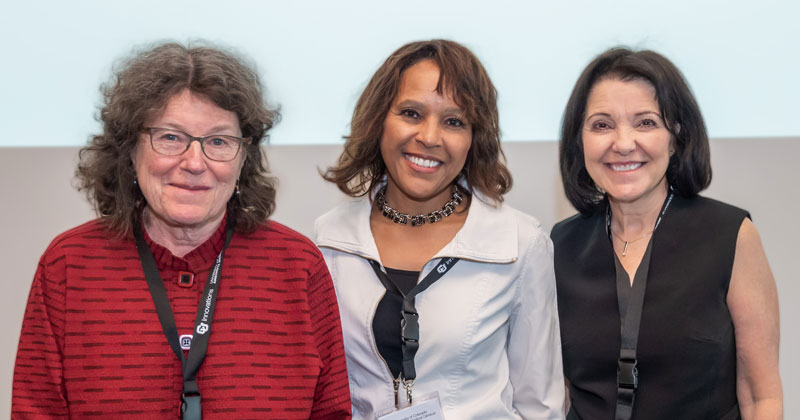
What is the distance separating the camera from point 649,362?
90.9 inches

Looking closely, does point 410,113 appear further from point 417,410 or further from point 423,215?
point 417,410

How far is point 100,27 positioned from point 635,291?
2.38m

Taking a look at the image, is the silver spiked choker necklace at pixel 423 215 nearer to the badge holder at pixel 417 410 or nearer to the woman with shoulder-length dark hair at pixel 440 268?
the woman with shoulder-length dark hair at pixel 440 268

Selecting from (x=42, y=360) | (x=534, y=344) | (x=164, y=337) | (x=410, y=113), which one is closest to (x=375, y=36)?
(x=410, y=113)

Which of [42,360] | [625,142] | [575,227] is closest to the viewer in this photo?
[42,360]

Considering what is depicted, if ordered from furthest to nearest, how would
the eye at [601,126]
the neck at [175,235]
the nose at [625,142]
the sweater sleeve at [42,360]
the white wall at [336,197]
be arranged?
the white wall at [336,197], the eye at [601,126], the nose at [625,142], the neck at [175,235], the sweater sleeve at [42,360]

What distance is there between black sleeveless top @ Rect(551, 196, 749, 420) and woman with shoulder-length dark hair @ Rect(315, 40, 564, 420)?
0.15 m

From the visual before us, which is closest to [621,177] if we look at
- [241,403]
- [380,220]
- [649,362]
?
[649,362]

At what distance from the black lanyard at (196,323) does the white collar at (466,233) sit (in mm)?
533

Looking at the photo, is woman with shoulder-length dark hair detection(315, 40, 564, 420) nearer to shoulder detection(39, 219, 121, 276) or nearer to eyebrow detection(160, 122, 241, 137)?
eyebrow detection(160, 122, 241, 137)

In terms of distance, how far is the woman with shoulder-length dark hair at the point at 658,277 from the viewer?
2.29 m

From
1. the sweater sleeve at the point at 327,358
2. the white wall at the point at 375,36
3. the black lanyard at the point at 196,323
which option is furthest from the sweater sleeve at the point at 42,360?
the white wall at the point at 375,36

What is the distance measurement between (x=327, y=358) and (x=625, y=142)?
1.20m

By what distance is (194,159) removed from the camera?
5.83ft
